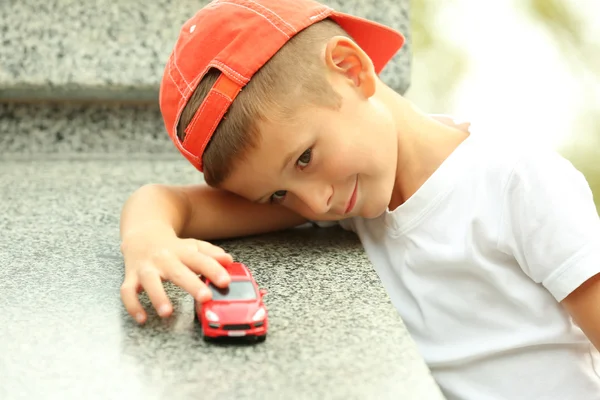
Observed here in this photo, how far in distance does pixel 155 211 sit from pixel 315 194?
0.23 meters

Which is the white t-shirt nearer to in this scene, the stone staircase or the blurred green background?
the stone staircase

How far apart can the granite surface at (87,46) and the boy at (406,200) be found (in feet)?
1.70

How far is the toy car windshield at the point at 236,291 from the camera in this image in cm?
70

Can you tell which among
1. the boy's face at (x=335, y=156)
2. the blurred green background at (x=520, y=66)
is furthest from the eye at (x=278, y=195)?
the blurred green background at (x=520, y=66)

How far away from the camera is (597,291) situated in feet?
2.97

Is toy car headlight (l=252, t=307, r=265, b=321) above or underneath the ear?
underneath

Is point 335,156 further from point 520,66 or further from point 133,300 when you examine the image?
point 520,66

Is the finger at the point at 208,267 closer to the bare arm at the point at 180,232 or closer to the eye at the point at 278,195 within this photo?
the bare arm at the point at 180,232

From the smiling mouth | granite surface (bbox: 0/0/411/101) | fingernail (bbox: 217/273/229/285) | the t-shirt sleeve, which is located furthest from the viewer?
granite surface (bbox: 0/0/411/101)

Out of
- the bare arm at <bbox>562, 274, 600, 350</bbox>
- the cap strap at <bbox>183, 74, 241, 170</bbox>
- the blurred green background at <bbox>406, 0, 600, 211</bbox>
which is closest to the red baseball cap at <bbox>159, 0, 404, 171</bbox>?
the cap strap at <bbox>183, 74, 241, 170</bbox>

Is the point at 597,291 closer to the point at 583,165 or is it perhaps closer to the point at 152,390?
the point at 152,390

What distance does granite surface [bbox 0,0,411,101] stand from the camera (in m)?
1.53

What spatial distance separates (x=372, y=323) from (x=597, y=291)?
34cm

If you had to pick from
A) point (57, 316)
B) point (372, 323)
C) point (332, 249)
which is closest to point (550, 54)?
point (332, 249)
